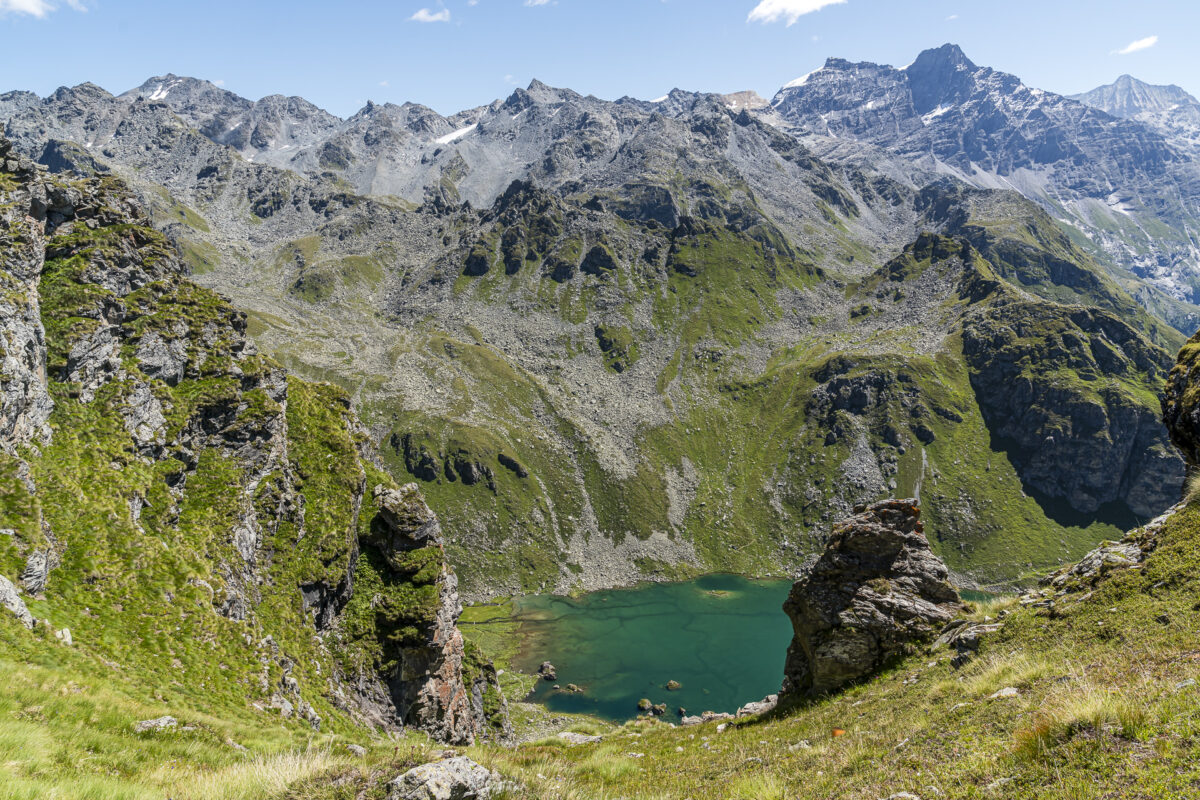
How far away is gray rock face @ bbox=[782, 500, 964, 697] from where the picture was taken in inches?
880

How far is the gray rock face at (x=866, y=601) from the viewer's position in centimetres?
2236

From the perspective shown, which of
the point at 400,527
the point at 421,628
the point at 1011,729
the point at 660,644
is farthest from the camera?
the point at 660,644

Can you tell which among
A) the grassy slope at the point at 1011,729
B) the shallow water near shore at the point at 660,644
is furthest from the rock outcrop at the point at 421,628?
the shallow water near shore at the point at 660,644

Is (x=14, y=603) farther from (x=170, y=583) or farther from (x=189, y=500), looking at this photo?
(x=189, y=500)

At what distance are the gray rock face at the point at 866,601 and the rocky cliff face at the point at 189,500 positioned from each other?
27341 millimetres

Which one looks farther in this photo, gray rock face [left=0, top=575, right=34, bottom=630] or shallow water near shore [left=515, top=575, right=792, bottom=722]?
shallow water near shore [left=515, top=575, right=792, bottom=722]

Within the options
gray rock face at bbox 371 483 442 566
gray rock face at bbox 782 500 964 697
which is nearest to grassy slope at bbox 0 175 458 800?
gray rock face at bbox 371 483 442 566

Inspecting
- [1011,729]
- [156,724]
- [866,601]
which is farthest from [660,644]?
[1011,729]

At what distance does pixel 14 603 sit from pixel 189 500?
73.2ft

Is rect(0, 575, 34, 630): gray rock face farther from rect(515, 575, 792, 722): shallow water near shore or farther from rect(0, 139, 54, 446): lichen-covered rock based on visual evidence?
rect(515, 575, 792, 722): shallow water near shore

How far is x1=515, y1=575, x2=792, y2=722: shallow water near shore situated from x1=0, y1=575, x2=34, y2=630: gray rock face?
9924cm

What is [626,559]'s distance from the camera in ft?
653

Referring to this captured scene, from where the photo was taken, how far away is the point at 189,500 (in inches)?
1635

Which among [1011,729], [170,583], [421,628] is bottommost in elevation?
[421,628]
